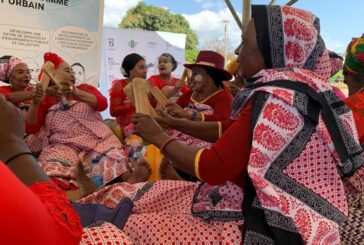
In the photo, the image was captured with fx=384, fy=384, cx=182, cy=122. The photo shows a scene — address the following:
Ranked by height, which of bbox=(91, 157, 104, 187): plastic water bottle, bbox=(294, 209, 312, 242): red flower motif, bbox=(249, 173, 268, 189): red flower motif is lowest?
bbox=(91, 157, 104, 187): plastic water bottle

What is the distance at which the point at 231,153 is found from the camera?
1331 millimetres

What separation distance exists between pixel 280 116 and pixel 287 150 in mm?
125

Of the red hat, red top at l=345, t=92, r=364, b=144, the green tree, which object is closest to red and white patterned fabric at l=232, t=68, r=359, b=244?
red top at l=345, t=92, r=364, b=144

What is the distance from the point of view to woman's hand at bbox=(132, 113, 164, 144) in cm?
158

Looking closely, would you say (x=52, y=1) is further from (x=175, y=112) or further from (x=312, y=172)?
(x=312, y=172)

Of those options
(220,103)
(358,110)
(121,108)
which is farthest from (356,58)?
(121,108)

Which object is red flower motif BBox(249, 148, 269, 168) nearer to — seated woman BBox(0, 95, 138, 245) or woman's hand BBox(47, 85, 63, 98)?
seated woman BBox(0, 95, 138, 245)

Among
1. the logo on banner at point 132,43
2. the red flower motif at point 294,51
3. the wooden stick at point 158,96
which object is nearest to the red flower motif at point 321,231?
the red flower motif at point 294,51

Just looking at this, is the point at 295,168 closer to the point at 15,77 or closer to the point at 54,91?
the point at 54,91

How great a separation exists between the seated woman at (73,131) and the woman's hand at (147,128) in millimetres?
1604

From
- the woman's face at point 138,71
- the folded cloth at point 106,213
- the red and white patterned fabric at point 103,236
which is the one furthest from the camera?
the woman's face at point 138,71

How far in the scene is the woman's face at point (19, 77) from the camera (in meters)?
3.71

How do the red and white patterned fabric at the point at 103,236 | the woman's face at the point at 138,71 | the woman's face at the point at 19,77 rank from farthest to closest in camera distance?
the woman's face at the point at 138,71, the woman's face at the point at 19,77, the red and white patterned fabric at the point at 103,236

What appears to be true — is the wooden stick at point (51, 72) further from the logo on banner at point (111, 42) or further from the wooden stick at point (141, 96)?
the logo on banner at point (111, 42)
